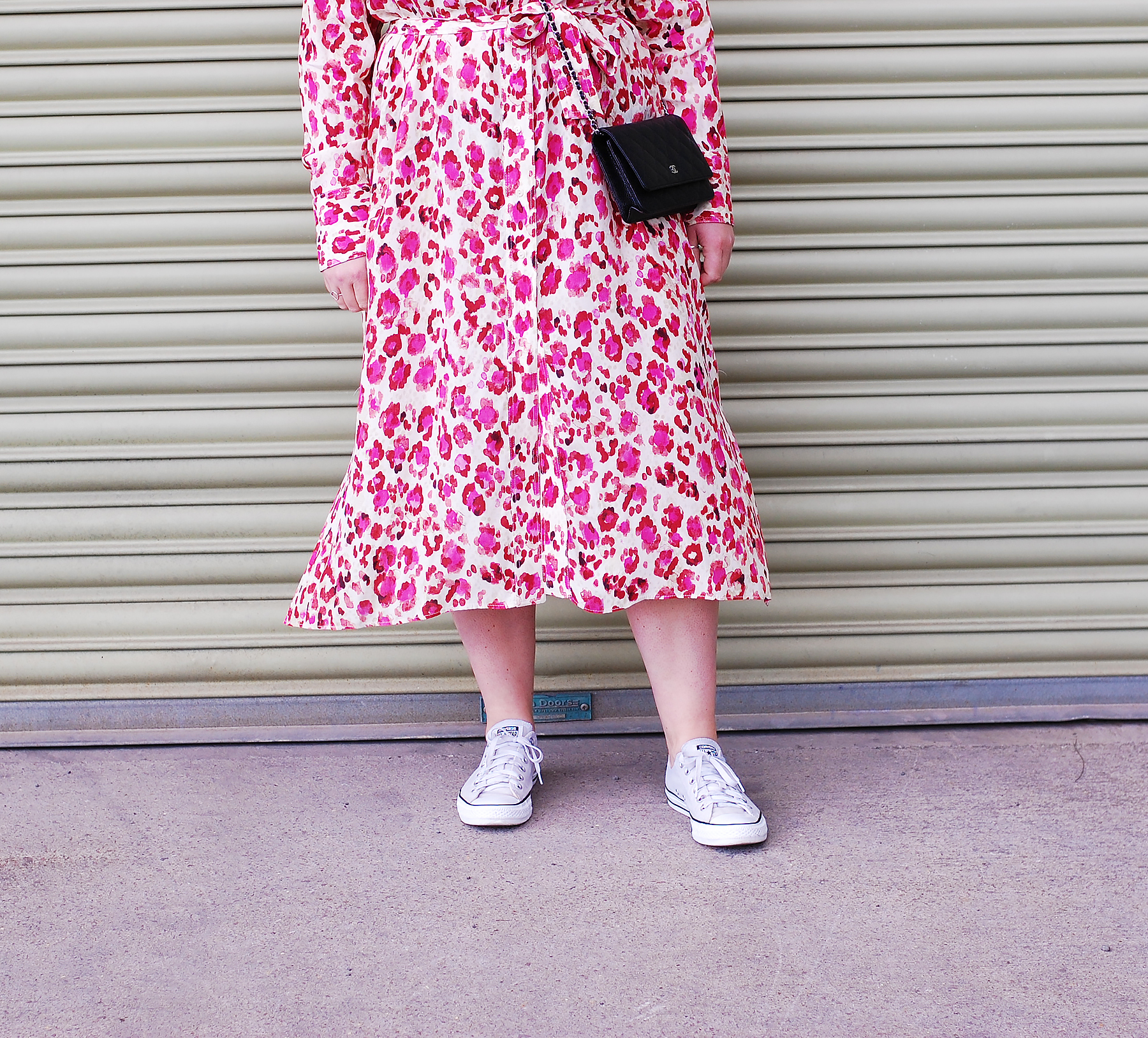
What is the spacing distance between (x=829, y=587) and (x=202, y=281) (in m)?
1.59

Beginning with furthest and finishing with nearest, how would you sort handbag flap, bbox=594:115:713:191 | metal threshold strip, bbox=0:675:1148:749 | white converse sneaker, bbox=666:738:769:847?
metal threshold strip, bbox=0:675:1148:749
white converse sneaker, bbox=666:738:769:847
handbag flap, bbox=594:115:713:191

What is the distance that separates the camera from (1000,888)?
1.63 meters

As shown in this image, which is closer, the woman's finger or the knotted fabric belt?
the knotted fabric belt

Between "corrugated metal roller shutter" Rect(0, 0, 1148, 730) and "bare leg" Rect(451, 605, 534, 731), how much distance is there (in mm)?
346

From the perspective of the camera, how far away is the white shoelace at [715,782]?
179 centimetres

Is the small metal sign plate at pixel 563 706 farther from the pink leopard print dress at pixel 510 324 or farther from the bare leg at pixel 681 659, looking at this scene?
the pink leopard print dress at pixel 510 324

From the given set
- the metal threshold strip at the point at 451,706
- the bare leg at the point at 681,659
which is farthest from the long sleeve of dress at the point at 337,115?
the metal threshold strip at the point at 451,706

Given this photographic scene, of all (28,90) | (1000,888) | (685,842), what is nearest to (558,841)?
(685,842)

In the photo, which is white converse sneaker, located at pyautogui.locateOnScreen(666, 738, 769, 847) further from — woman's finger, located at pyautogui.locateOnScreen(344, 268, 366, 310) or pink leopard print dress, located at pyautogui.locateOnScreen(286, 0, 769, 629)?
woman's finger, located at pyautogui.locateOnScreen(344, 268, 366, 310)

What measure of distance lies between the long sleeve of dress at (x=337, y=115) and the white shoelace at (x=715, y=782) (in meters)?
1.09

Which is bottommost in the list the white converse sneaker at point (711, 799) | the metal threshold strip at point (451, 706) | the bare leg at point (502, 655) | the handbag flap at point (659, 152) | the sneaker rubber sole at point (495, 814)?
the metal threshold strip at point (451, 706)

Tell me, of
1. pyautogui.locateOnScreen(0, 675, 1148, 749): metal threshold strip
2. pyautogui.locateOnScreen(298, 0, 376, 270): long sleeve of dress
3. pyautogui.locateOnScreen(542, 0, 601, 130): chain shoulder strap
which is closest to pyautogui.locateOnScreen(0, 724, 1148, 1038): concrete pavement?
pyautogui.locateOnScreen(0, 675, 1148, 749): metal threshold strip

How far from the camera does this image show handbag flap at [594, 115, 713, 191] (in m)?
1.65

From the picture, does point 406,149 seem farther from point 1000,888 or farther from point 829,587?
point 1000,888
